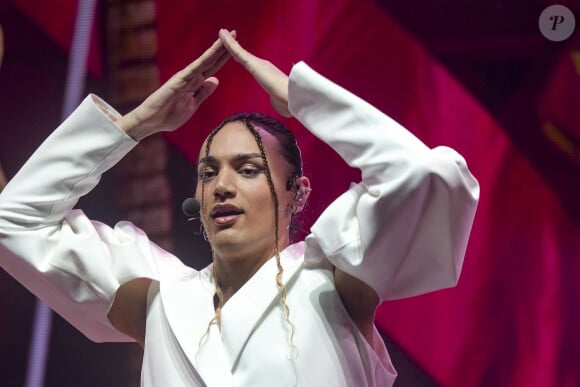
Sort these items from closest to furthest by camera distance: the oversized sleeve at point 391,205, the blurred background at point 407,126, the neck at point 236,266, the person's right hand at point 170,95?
the oversized sleeve at point 391,205, the neck at point 236,266, the person's right hand at point 170,95, the blurred background at point 407,126

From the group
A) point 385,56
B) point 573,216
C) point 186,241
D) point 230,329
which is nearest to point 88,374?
point 186,241

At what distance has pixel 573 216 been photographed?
1912 millimetres

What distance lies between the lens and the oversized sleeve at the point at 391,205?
144 cm

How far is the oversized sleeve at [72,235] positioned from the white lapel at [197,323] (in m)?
0.07

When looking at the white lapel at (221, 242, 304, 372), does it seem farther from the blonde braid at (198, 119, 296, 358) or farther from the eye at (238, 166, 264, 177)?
the eye at (238, 166, 264, 177)

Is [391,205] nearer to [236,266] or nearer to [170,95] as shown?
[236,266]

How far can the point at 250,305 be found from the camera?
1.58 m

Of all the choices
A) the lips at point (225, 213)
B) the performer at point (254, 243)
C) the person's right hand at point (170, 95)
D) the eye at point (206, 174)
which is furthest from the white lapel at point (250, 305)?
the person's right hand at point (170, 95)

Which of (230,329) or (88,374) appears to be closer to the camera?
(230,329)

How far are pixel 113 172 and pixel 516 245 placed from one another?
0.97 metres

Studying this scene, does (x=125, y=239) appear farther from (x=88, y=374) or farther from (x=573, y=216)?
(x=573, y=216)

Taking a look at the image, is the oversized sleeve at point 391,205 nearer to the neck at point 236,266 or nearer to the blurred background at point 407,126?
the neck at point 236,266

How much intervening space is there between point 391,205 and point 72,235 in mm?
662

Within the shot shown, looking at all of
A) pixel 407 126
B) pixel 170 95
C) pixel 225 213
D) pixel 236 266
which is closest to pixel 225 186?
pixel 225 213
